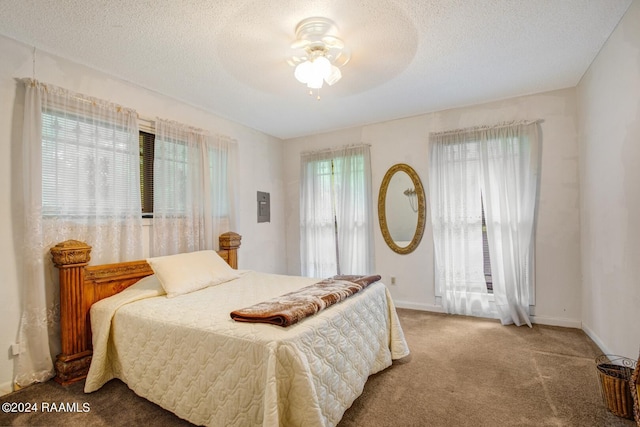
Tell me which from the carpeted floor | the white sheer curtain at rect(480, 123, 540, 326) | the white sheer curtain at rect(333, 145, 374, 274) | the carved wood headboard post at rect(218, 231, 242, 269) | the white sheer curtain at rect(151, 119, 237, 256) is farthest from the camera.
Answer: the white sheer curtain at rect(333, 145, 374, 274)

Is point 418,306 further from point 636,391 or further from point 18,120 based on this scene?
point 18,120

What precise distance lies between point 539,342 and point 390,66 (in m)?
2.83

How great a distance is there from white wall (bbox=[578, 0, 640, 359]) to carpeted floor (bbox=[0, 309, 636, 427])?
373 mm

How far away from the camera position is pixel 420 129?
3.94 m

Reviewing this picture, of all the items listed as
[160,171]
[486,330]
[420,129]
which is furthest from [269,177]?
[486,330]

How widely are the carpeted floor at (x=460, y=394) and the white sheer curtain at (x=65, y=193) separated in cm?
47

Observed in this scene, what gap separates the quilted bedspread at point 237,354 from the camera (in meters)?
1.46

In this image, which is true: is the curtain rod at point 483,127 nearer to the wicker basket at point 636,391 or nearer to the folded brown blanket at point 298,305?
the folded brown blanket at point 298,305

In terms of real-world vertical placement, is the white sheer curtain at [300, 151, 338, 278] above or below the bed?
above

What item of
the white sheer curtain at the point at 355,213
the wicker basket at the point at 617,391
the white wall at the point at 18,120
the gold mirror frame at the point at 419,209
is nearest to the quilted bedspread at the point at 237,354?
the white wall at the point at 18,120

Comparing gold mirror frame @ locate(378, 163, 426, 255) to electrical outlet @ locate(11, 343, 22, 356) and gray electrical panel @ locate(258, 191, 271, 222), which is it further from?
electrical outlet @ locate(11, 343, 22, 356)

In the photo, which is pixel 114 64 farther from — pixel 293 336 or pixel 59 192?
pixel 293 336

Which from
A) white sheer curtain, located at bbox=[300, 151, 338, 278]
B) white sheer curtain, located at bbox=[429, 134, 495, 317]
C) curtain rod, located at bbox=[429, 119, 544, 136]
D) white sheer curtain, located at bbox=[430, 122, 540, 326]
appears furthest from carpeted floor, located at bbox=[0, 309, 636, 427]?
curtain rod, located at bbox=[429, 119, 544, 136]

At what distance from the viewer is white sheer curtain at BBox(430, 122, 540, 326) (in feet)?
10.9
